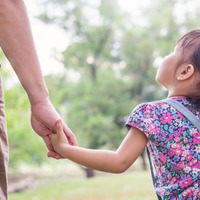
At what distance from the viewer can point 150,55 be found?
1402 centimetres

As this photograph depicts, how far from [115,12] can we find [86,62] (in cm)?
184

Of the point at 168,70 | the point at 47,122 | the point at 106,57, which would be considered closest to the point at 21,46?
the point at 47,122

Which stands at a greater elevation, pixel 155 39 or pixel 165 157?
pixel 165 157

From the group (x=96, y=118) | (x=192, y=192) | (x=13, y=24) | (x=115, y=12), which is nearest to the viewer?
(x=192, y=192)

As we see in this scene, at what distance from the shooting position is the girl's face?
1249 millimetres

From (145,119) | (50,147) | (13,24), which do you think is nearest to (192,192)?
(145,119)

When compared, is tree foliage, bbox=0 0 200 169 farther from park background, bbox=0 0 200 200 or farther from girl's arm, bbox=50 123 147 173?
girl's arm, bbox=50 123 147 173

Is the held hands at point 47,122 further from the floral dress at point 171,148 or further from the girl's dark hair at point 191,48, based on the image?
the girl's dark hair at point 191,48

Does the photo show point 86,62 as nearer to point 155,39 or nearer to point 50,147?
point 155,39

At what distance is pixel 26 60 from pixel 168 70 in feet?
1.34

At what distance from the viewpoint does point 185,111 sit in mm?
1182

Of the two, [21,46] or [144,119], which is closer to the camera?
[144,119]

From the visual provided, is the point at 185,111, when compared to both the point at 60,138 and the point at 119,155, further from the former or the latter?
the point at 60,138

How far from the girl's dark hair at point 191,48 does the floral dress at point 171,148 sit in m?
0.14
